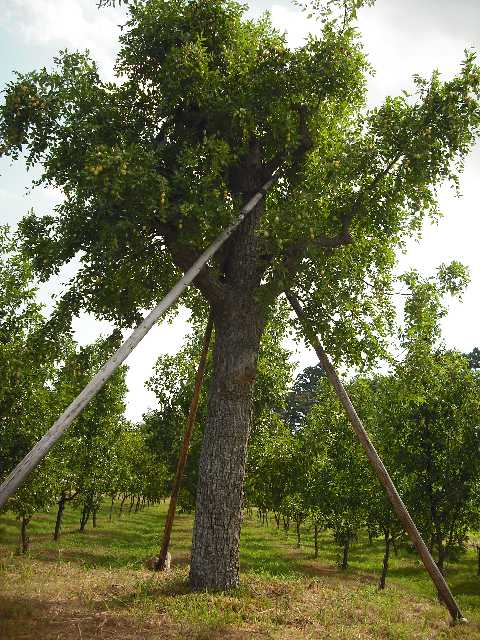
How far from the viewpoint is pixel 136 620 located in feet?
27.9

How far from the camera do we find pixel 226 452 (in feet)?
35.9

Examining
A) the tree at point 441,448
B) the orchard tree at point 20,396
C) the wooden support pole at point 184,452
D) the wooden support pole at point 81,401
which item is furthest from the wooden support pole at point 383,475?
the orchard tree at point 20,396

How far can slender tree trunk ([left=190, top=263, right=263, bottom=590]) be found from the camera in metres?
10.6

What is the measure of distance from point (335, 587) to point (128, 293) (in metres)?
8.89

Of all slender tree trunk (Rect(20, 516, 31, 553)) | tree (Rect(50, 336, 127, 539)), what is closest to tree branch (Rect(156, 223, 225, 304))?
tree (Rect(50, 336, 127, 539))

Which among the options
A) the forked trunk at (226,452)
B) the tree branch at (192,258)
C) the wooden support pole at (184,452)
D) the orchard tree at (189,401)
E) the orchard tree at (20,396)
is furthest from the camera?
the orchard tree at (189,401)

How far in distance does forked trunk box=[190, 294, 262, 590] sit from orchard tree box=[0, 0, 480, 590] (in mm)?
32

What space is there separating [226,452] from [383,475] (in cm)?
330

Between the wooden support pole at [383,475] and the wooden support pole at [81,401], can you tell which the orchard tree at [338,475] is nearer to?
the wooden support pole at [383,475]

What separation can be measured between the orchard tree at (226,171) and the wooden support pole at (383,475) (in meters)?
0.32

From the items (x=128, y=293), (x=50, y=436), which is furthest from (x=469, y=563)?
(x=50, y=436)

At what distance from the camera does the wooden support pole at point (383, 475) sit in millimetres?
10141

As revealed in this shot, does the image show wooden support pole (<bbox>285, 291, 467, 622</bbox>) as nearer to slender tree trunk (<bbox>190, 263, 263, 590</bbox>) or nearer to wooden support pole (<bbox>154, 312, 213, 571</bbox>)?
slender tree trunk (<bbox>190, 263, 263, 590</bbox>)

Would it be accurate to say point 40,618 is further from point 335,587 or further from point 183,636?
point 335,587
